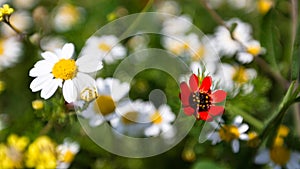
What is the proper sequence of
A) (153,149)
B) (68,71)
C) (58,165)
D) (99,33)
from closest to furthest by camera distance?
1. (68,71)
2. (58,165)
3. (153,149)
4. (99,33)

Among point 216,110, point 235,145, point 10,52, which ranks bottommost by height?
point 10,52

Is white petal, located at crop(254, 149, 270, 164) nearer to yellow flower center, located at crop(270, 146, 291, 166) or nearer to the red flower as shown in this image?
yellow flower center, located at crop(270, 146, 291, 166)

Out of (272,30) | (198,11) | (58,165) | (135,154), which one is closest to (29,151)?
(58,165)

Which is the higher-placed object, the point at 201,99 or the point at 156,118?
the point at 201,99

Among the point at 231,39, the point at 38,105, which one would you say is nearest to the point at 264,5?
the point at 231,39

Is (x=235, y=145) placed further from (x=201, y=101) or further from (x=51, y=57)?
(x=51, y=57)

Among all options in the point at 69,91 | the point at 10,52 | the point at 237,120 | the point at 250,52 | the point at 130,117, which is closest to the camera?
the point at 69,91

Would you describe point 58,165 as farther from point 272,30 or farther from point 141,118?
point 272,30
